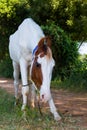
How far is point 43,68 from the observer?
6.87m

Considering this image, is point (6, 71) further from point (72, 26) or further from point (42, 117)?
point (42, 117)

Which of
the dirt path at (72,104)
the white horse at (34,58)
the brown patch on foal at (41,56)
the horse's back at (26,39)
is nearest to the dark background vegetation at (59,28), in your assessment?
the dirt path at (72,104)

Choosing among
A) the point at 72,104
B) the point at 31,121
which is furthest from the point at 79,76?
the point at 31,121

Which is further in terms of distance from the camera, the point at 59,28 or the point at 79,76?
the point at 59,28

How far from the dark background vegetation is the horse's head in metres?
5.95

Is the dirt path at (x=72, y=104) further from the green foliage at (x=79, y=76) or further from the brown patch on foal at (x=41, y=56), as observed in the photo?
the brown patch on foal at (x=41, y=56)

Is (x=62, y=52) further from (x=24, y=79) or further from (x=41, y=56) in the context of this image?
(x=41, y=56)

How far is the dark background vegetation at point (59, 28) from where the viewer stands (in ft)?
50.1

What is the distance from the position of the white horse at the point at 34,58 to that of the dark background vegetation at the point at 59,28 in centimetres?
484

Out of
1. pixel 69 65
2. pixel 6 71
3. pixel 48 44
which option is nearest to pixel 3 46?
pixel 6 71

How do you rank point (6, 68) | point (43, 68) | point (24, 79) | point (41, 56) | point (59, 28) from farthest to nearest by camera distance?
1. point (6, 68)
2. point (59, 28)
3. point (24, 79)
4. point (41, 56)
5. point (43, 68)

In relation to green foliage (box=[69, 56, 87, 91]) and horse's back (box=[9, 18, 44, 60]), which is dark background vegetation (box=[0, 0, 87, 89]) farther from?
horse's back (box=[9, 18, 44, 60])

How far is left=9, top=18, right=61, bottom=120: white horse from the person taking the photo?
6.84 m

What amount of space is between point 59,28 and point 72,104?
21.0 ft
